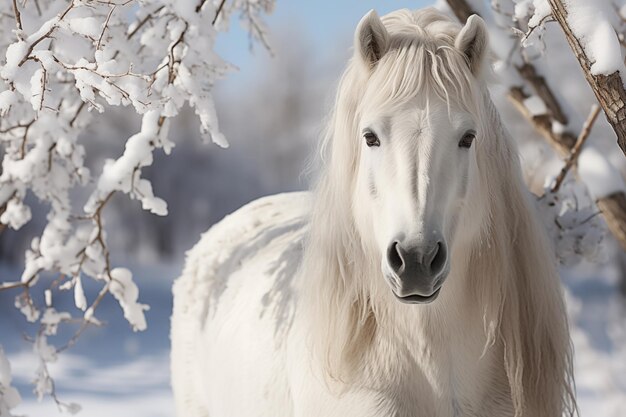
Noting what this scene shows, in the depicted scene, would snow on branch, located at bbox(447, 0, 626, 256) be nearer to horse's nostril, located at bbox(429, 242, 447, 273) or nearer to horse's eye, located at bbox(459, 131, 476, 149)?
horse's eye, located at bbox(459, 131, 476, 149)

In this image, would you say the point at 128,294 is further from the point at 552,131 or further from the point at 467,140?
the point at 552,131

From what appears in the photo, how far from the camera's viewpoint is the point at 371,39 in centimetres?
205

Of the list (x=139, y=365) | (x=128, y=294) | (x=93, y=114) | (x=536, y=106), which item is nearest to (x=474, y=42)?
(x=536, y=106)

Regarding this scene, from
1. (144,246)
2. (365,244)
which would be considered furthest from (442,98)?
(144,246)

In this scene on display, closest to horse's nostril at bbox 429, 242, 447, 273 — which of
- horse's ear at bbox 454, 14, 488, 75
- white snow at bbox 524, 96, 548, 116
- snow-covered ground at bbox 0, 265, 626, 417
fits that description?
horse's ear at bbox 454, 14, 488, 75

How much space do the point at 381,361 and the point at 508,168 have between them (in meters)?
0.62

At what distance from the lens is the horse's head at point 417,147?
1.79 m

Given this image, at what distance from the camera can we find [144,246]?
2173 centimetres

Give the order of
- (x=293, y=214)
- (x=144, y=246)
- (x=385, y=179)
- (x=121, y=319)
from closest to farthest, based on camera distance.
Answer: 1. (x=385, y=179)
2. (x=293, y=214)
3. (x=121, y=319)
4. (x=144, y=246)

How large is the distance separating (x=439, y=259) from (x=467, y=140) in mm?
333

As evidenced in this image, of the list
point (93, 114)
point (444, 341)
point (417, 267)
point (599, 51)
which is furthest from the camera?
point (93, 114)

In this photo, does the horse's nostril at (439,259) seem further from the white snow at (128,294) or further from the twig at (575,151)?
the white snow at (128,294)

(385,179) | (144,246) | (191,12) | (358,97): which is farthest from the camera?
(144,246)

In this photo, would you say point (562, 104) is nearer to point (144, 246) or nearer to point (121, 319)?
point (121, 319)
